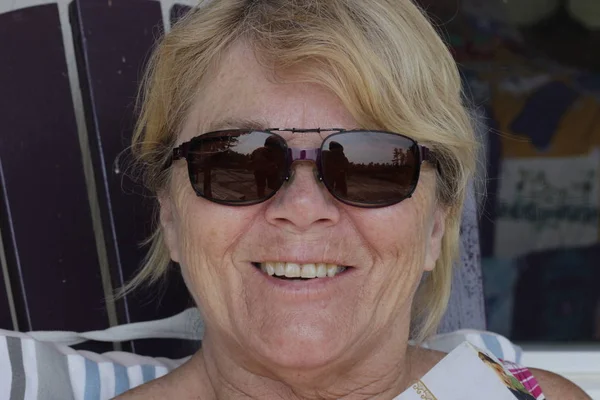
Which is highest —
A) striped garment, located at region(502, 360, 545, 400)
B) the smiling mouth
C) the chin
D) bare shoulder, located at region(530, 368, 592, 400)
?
the smiling mouth

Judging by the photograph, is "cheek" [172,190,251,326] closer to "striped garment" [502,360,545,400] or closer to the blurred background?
"striped garment" [502,360,545,400]

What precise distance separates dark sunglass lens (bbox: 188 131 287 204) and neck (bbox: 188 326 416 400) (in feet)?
1.07

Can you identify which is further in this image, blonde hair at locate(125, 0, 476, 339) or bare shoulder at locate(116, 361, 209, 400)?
bare shoulder at locate(116, 361, 209, 400)

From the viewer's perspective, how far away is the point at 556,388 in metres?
1.80

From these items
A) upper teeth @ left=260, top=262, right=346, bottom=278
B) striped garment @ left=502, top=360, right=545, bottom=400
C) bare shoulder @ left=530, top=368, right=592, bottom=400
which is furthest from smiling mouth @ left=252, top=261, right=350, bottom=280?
bare shoulder @ left=530, top=368, right=592, bottom=400

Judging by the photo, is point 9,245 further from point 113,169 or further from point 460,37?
point 460,37

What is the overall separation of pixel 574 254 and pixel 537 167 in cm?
46

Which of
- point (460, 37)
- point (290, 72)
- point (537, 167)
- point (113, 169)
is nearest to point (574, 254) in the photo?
point (537, 167)

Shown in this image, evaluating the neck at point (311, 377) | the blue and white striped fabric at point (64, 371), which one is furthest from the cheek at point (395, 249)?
the blue and white striped fabric at point (64, 371)

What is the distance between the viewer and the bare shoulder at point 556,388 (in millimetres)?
1793

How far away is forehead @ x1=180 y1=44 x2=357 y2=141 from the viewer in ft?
4.69

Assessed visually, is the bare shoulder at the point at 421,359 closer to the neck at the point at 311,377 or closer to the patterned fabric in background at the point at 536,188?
the neck at the point at 311,377

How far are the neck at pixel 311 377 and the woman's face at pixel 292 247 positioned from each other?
0.20 ft

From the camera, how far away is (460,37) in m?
3.38
